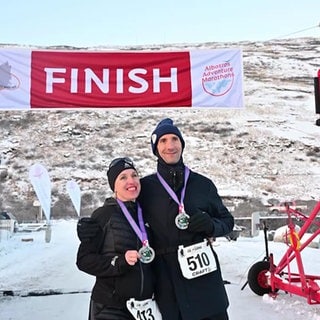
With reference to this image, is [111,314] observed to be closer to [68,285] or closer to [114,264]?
[114,264]

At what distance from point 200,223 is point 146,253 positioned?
0.31m

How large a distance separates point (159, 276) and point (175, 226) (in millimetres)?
265

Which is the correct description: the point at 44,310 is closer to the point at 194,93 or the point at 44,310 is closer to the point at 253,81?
the point at 194,93

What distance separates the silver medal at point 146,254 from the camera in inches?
92.7

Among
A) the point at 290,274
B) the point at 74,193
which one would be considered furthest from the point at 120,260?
the point at 74,193

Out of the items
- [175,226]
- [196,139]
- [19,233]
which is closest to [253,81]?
[196,139]

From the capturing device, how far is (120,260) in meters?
2.34

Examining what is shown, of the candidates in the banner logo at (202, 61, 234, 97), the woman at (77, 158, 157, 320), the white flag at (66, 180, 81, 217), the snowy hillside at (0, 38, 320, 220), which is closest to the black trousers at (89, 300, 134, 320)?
the woman at (77, 158, 157, 320)

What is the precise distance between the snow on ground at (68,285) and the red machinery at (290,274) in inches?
6.4

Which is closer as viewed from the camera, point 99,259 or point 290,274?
point 99,259

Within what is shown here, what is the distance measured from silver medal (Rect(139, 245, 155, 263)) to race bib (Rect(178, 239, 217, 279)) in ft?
0.55

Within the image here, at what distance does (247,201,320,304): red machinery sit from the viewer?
4.78m

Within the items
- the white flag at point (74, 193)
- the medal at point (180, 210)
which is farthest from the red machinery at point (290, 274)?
the white flag at point (74, 193)

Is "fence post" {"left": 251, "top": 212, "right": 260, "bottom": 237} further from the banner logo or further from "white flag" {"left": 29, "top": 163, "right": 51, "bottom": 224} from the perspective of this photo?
the banner logo
